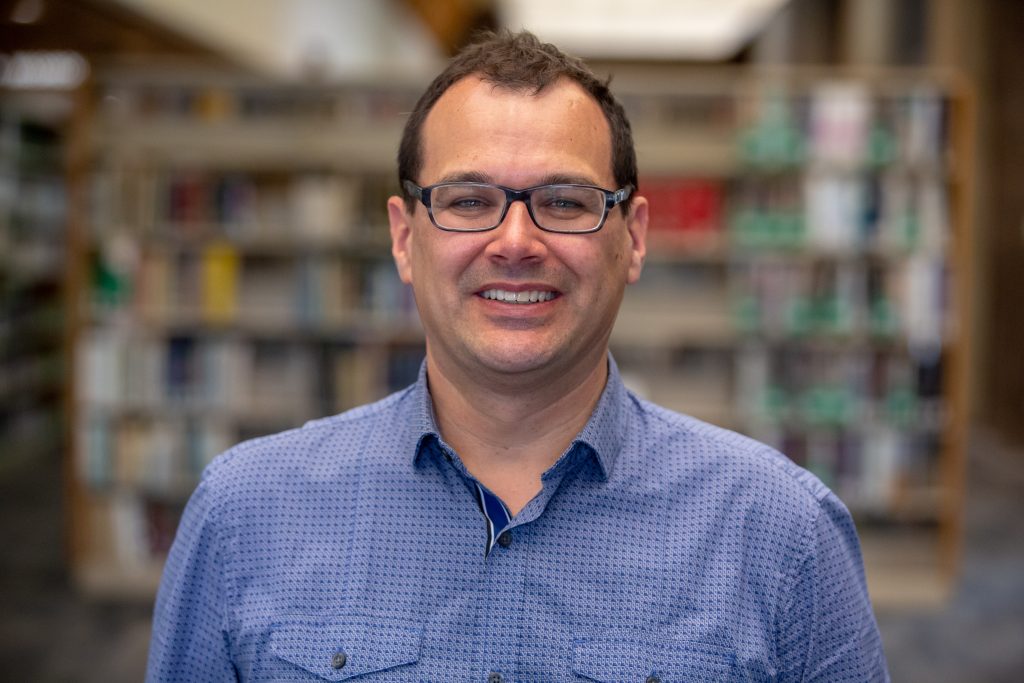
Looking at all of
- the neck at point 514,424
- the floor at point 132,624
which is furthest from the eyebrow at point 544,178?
the floor at point 132,624

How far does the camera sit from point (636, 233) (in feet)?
4.44

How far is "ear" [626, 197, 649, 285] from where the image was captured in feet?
4.35

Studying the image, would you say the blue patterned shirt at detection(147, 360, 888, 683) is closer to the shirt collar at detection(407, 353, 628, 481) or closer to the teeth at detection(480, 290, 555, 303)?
the shirt collar at detection(407, 353, 628, 481)

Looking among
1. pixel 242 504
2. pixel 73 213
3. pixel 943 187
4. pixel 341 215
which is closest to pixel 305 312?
pixel 341 215

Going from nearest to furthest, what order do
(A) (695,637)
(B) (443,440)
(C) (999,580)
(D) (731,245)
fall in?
(A) (695,637), (B) (443,440), (D) (731,245), (C) (999,580)

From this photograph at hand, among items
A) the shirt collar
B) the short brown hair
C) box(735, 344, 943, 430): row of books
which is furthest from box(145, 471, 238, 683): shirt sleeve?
box(735, 344, 943, 430): row of books

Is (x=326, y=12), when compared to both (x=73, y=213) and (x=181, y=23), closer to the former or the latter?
(x=181, y=23)

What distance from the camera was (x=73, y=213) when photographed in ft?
14.3

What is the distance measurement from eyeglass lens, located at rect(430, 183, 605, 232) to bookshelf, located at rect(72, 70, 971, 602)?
3166 millimetres

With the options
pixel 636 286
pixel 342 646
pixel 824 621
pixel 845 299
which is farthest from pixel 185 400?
pixel 824 621

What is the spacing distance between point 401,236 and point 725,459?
0.52 m

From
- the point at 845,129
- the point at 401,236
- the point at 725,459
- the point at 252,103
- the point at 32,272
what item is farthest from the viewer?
the point at 32,272

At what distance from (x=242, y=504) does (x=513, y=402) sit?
36 cm

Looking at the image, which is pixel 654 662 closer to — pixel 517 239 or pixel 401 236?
pixel 517 239
